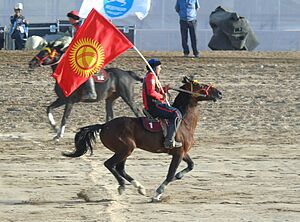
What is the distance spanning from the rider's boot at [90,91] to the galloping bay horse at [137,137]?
5.87 meters

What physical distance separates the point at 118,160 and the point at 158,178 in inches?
72.1

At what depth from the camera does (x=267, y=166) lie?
15.9 meters

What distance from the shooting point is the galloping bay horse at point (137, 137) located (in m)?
13.1

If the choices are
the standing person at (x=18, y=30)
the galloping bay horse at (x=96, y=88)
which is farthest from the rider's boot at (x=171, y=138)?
the standing person at (x=18, y=30)

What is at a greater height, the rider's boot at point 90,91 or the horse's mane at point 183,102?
the horse's mane at point 183,102

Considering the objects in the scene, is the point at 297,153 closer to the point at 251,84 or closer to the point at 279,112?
the point at 279,112

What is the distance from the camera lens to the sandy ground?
12.4m

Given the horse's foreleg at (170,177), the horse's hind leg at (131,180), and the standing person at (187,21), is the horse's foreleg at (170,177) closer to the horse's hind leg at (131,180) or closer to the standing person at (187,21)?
the horse's hind leg at (131,180)

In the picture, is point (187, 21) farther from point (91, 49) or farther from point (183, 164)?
point (91, 49)

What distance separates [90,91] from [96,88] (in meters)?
0.26

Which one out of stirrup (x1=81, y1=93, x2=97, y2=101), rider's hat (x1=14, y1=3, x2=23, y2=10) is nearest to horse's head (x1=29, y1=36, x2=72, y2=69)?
stirrup (x1=81, y1=93, x2=97, y2=101)

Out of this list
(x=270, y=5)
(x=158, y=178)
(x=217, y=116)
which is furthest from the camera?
(x=270, y=5)

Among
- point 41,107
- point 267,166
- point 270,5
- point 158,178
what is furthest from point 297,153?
point 270,5

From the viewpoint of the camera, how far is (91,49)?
1469 cm
